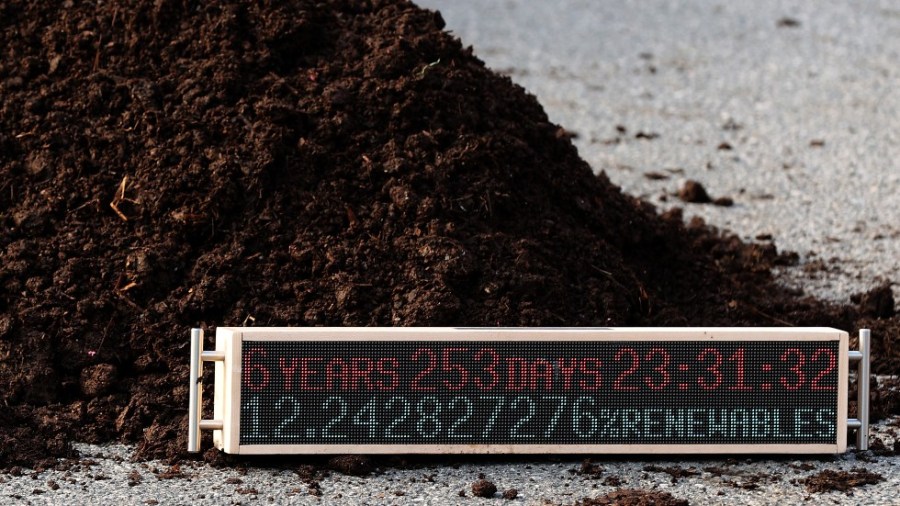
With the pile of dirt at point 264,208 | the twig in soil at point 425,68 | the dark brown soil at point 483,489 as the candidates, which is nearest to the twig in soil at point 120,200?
the pile of dirt at point 264,208

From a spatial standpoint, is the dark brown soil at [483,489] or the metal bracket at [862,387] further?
the metal bracket at [862,387]

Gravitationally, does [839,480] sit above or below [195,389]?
below

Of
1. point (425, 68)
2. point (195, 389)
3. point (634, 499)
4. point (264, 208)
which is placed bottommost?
point (634, 499)

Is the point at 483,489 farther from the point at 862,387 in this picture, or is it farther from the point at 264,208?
the point at 264,208

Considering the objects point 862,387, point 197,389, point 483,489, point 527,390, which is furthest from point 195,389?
point 862,387

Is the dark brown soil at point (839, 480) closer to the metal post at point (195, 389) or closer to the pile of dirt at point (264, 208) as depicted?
the pile of dirt at point (264, 208)

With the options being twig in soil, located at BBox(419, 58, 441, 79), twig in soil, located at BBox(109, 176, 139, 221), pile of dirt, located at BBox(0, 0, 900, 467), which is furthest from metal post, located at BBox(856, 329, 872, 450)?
twig in soil, located at BBox(109, 176, 139, 221)

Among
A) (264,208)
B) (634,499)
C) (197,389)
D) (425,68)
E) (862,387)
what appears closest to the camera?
(634,499)

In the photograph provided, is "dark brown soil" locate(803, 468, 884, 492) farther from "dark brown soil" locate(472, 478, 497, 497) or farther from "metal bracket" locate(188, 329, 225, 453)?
"metal bracket" locate(188, 329, 225, 453)
